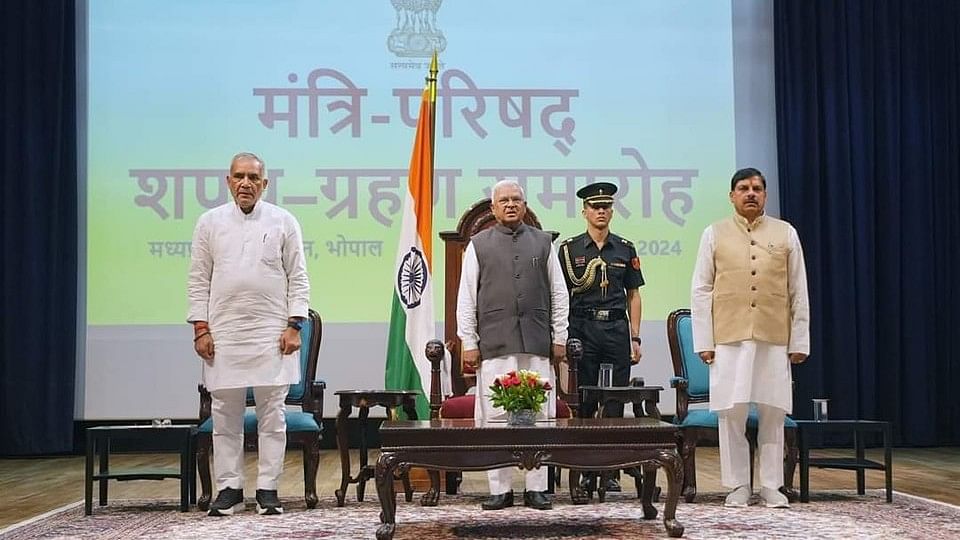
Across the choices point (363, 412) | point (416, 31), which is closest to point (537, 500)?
point (363, 412)

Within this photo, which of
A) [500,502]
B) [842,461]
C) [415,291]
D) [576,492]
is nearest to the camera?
[500,502]

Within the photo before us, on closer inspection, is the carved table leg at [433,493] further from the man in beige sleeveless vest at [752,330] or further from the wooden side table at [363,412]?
the man in beige sleeveless vest at [752,330]

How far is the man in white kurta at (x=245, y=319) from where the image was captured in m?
4.38

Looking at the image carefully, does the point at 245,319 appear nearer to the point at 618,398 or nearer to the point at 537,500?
the point at 537,500

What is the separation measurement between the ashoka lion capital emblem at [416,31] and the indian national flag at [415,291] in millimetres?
1673

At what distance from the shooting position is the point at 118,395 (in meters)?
7.20

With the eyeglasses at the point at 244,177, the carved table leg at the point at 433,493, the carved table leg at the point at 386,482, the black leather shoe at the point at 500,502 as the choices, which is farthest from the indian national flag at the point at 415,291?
the carved table leg at the point at 386,482

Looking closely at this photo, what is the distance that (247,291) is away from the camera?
4.39 metres

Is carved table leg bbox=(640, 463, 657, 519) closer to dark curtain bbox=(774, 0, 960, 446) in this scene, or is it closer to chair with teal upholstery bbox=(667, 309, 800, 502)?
chair with teal upholstery bbox=(667, 309, 800, 502)

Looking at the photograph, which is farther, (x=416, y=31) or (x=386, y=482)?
(x=416, y=31)

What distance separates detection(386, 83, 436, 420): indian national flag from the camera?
17.8 feet

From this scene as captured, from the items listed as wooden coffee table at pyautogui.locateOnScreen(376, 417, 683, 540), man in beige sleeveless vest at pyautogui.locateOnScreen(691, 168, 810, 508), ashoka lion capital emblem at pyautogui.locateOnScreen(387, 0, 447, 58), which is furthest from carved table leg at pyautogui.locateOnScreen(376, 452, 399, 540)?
ashoka lion capital emblem at pyautogui.locateOnScreen(387, 0, 447, 58)

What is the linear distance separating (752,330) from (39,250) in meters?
4.82

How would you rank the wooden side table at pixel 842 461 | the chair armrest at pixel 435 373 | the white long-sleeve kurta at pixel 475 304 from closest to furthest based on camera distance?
the white long-sleeve kurta at pixel 475 304 → the wooden side table at pixel 842 461 → the chair armrest at pixel 435 373
